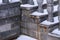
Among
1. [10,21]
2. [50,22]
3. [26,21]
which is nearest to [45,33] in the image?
[50,22]

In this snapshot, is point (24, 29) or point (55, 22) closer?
point (55, 22)

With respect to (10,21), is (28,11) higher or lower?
higher

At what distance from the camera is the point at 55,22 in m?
1.82

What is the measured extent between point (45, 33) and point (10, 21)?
1.90ft

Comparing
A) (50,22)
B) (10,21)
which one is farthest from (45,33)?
(10,21)

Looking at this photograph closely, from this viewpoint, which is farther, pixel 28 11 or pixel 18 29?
pixel 18 29

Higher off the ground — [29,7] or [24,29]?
[29,7]

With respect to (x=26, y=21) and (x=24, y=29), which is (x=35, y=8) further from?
(x=24, y=29)

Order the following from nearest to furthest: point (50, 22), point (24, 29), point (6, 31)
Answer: point (50, 22), point (6, 31), point (24, 29)

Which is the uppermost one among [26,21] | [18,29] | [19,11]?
[19,11]

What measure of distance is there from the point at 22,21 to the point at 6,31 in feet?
1.05

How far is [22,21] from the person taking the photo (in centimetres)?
219

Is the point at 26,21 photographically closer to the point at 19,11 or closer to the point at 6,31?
the point at 19,11

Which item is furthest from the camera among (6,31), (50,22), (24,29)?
(24,29)
